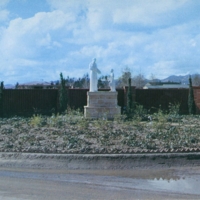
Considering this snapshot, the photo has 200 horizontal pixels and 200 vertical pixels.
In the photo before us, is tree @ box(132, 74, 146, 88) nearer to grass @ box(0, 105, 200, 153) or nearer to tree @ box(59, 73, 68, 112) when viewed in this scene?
tree @ box(59, 73, 68, 112)

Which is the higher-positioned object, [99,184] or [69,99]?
[69,99]

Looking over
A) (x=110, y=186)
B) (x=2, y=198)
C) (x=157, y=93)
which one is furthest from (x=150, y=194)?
(x=157, y=93)

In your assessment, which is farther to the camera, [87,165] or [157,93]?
[157,93]

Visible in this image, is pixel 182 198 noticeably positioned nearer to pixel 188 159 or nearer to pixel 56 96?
pixel 188 159

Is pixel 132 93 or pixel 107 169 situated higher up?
pixel 132 93

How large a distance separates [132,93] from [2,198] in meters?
22.7

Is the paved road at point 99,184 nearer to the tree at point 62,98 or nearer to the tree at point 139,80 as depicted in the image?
the tree at point 62,98

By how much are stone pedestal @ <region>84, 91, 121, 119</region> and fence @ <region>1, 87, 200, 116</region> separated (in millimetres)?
6884

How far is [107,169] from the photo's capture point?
10.8 m

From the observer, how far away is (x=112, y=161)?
435 inches

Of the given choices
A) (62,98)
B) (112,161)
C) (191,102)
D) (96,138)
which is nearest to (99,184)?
(112,161)

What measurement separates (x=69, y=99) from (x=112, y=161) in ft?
64.4

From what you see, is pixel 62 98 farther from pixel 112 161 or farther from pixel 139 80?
pixel 139 80

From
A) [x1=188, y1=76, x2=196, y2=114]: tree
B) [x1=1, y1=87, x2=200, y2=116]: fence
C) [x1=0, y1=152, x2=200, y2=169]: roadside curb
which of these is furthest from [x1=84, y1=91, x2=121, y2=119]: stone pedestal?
[x1=0, y1=152, x2=200, y2=169]: roadside curb
